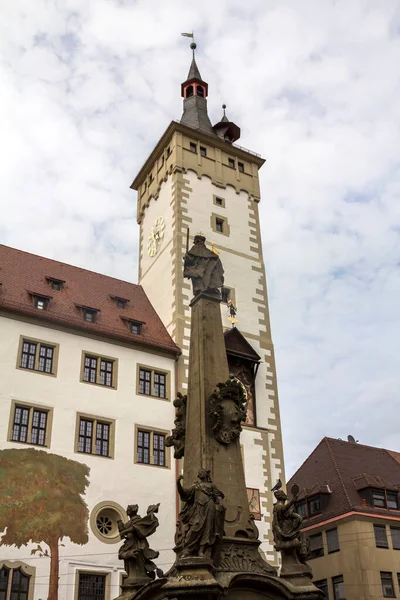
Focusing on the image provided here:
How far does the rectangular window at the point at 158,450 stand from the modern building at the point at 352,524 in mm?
9382

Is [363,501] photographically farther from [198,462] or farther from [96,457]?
[198,462]

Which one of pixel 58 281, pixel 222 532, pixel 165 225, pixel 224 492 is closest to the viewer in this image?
pixel 222 532

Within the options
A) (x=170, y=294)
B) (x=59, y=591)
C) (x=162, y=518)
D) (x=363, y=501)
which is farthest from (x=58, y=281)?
(x=363, y=501)

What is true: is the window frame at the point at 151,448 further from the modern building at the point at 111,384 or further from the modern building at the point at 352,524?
the modern building at the point at 352,524

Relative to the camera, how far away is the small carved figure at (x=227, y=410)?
36.1 feet

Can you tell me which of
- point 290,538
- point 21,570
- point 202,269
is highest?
point 202,269

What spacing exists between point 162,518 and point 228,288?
9.85 meters

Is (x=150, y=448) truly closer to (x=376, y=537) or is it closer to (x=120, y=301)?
(x=120, y=301)

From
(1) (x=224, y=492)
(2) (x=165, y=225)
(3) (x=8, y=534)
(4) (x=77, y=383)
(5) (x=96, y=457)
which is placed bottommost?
(1) (x=224, y=492)

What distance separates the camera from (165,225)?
29.1 meters

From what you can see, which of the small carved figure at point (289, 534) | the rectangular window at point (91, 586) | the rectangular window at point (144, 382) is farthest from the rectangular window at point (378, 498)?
the small carved figure at point (289, 534)

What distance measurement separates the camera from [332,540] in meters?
27.5

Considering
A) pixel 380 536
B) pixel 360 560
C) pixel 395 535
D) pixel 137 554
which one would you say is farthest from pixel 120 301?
pixel 137 554

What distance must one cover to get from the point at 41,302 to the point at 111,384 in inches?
148
